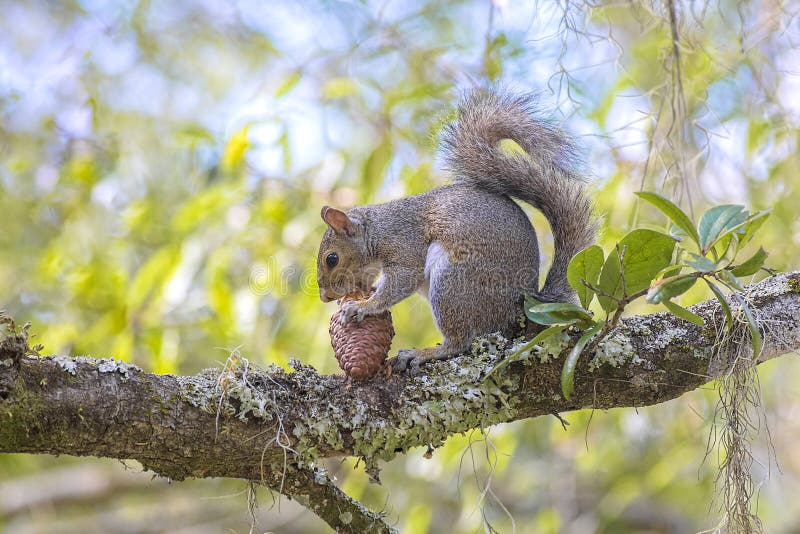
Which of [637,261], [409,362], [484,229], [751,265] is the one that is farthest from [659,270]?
[484,229]

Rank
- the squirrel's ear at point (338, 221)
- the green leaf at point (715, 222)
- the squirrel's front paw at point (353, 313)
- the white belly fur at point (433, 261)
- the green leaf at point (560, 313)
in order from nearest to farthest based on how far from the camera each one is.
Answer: the green leaf at point (715, 222) → the green leaf at point (560, 313) → the squirrel's front paw at point (353, 313) → the white belly fur at point (433, 261) → the squirrel's ear at point (338, 221)

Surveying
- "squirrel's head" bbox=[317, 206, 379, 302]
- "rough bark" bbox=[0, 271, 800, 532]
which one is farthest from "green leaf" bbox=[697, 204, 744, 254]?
"squirrel's head" bbox=[317, 206, 379, 302]

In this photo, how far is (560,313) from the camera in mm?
1391

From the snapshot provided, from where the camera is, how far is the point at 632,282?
1357 mm

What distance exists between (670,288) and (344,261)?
4.45ft

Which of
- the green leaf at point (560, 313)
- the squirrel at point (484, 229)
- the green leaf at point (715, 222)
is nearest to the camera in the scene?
the green leaf at point (715, 222)

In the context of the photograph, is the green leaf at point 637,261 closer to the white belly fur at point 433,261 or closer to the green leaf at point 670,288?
the green leaf at point 670,288

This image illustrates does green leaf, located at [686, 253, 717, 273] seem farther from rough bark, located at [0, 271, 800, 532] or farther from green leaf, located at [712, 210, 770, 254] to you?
rough bark, located at [0, 271, 800, 532]

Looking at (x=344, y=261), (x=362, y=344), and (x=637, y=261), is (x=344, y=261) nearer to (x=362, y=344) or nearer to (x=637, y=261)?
(x=362, y=344)

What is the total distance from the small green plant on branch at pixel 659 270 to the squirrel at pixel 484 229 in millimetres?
459

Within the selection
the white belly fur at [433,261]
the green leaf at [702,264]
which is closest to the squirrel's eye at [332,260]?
the white belly fur at [433,261]

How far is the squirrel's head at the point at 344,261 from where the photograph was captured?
2.44m

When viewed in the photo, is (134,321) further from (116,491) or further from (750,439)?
(750,439)

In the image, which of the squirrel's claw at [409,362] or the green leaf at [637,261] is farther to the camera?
the squirrel's claw at [409,362]
